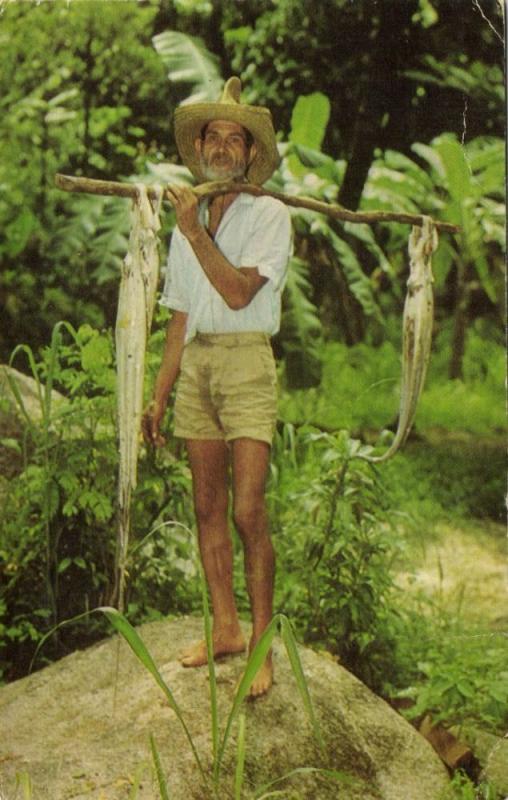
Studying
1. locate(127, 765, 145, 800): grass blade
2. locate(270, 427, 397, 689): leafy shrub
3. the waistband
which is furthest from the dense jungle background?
locate(127, 765, 145, 800): grass blade

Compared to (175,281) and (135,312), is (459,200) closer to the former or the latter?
(175,281)

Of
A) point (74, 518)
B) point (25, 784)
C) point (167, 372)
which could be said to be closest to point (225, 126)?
point (167, 372)

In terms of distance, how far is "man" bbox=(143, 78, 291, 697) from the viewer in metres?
2.14

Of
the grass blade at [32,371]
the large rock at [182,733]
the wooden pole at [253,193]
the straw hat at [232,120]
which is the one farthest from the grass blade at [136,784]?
the straw hat at [232,120]

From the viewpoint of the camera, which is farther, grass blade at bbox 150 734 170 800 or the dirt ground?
the dirt ground

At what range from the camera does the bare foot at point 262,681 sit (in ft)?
7.08

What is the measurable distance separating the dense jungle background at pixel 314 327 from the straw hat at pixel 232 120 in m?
0.05

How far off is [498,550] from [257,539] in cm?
64

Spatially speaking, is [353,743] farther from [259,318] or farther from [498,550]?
[259,318]

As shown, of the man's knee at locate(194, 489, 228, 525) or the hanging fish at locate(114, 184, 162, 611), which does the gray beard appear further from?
the man's knee at locate(194, 489, 228, 525)

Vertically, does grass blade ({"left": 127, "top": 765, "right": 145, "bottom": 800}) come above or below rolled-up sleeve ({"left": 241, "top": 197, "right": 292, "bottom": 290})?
below

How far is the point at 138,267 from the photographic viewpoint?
6.61ft

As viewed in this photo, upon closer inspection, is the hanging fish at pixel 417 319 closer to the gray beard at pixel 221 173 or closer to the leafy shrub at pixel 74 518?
the gray beard at pixel 221 173

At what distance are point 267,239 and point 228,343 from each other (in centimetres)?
25
